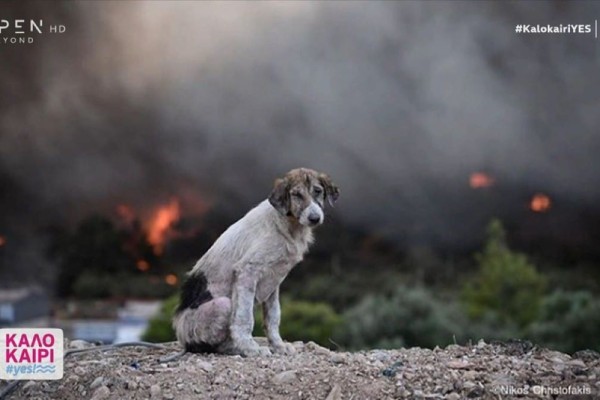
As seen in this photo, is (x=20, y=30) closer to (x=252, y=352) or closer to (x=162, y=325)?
(x=162, y=325)

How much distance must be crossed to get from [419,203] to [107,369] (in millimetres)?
1397

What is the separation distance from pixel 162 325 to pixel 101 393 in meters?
0.63

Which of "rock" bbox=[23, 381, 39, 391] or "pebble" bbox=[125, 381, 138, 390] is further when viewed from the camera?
"rock" bbox=[23, 381, 39, 391]

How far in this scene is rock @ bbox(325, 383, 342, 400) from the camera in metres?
4.59

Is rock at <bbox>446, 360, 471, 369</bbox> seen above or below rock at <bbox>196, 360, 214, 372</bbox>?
below

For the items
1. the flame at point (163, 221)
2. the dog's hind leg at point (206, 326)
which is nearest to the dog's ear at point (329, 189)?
the dog's hind leg at point (206, 326)

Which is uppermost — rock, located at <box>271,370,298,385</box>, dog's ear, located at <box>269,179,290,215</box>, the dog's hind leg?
dog's ear, located at <box>269,179,290,215</box>

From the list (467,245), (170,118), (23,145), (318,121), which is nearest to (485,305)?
(467,245)

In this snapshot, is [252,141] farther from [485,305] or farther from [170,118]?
[485,305]

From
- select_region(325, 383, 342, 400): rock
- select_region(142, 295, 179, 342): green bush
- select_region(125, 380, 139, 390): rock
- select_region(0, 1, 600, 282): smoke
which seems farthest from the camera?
select_region(142, 295, 179, 342): green bush

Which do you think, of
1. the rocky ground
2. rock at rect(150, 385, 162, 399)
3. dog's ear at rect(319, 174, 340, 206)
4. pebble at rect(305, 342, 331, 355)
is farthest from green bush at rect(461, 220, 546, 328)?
rock at rect(150, 385, 162, 399)

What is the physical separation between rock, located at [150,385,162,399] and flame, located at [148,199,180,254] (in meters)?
0.80

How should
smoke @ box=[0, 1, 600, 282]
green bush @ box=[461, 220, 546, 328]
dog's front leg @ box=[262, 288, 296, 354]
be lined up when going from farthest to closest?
1. green bush @ box=[461, 220, 546, 328]
2. smoke @ box=[0, 1, 600, 282]
3. dog's front leg @ box=[262, 288, 296, 354]

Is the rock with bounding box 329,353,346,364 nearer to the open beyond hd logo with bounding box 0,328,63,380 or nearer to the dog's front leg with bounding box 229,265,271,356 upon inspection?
the dog's front leg with bounding box 229,265,271,356
